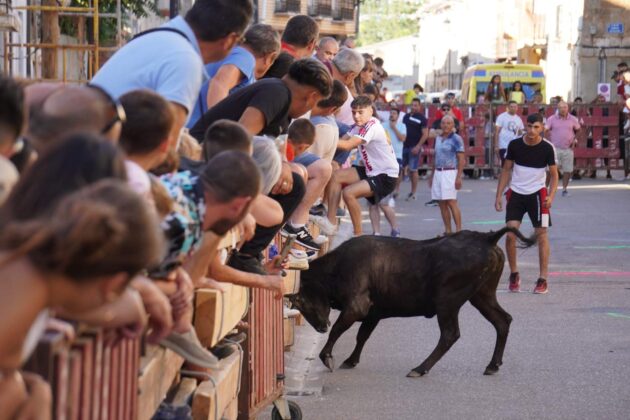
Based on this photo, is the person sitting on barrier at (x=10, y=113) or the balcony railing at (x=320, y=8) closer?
the person sitting on barrier at (x=10, y=113)

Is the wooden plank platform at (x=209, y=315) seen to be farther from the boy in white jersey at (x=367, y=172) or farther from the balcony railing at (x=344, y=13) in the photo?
the balcony railing at (x=344, y=13)

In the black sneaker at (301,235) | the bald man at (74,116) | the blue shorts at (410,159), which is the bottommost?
the blue shorts at (410,159)

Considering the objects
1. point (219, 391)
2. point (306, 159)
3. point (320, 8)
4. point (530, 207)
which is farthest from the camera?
point (320, 8)

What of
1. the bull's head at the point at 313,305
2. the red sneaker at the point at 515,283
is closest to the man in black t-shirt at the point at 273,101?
the bull's head at the point at 313,305

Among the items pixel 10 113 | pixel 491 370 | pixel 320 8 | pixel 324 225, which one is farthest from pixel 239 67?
pixel 320 8

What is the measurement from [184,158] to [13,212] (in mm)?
2790

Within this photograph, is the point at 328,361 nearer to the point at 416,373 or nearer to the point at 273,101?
the point at 416,373

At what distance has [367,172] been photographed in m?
15.2

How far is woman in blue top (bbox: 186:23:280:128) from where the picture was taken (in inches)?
299

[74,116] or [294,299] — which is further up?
[74,116]

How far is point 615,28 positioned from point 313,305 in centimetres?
3847

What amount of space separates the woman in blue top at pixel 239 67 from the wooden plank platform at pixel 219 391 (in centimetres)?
176

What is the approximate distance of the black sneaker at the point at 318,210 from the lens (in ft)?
42.7

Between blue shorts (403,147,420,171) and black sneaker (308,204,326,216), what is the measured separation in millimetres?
14450
